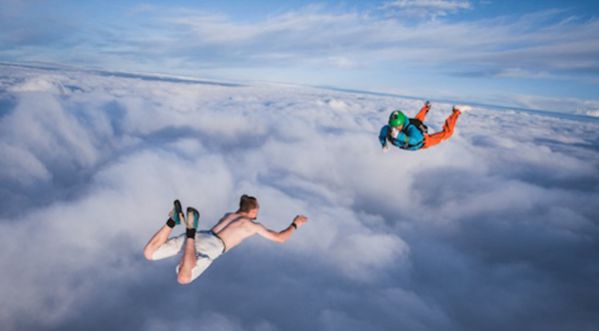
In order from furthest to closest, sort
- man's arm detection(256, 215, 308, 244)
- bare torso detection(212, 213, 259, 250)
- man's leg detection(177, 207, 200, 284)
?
bare torso detection(212, 213, 259, 250) → man's arm detection(256, 215, 308, 244) → man's leg detection(177, 207, 200, 284)

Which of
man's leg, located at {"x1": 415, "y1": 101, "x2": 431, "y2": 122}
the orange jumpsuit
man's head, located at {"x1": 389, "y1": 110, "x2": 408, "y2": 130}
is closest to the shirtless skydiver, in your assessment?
man's head, located at {"x1": 389, "y1": 110, "x2": 408, "y2": 130}

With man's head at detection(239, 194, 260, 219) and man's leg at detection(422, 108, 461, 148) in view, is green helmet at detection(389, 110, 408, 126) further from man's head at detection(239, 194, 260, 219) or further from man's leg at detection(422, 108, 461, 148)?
man's head at detection(239, 194, 260, 219)

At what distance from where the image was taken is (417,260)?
10450 cm

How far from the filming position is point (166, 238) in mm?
4863

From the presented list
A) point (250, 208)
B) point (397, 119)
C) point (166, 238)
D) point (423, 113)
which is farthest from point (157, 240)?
point (423, 113)

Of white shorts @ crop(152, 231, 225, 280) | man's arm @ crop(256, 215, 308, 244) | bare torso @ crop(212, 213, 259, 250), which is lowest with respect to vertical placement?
white shorts @ crop(152, 231, 225, 280)

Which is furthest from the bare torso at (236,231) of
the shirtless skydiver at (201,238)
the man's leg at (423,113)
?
the man's leg at (423,113)

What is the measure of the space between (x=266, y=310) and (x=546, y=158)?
159093 millimetres

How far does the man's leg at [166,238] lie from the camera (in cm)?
450

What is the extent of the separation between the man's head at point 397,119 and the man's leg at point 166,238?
4173 millimetres

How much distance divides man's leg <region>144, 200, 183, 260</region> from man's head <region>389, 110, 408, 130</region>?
13.7 feet

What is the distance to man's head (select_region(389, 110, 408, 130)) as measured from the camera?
5383 millimetres

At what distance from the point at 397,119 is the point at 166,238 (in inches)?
190

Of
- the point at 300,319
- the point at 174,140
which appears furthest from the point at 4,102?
the point at 300,319
